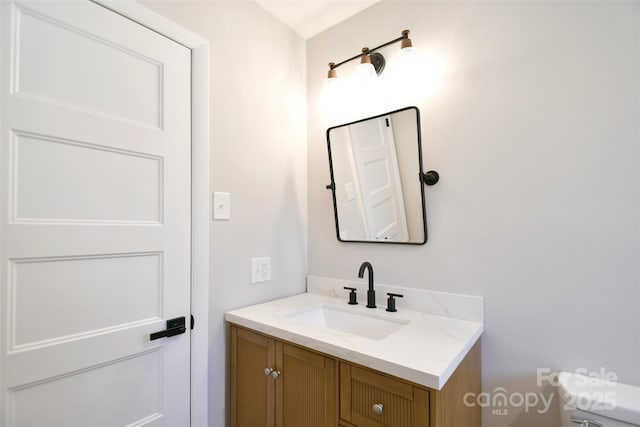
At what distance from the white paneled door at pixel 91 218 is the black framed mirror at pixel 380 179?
784mm

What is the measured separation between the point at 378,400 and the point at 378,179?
0.96 meters

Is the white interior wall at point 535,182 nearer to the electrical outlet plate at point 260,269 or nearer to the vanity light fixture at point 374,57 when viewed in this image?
the vanity light fixture at point 374,57

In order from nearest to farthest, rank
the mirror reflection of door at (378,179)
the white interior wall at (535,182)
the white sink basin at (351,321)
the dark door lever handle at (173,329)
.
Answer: the white interior wall at (535,182), the dark door lever handle at (173,329), the white sink basin at (351,321), the mirror reflection of door at (378,179)

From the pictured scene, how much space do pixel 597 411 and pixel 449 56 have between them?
140cm

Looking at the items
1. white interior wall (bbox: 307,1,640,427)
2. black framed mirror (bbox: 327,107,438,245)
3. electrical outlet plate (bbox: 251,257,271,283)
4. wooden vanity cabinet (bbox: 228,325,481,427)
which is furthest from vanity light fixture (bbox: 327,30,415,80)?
wooden vanity cabinet (bbox: 228,325,481,427)

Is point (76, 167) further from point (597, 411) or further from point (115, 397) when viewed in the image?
point (597, 411)

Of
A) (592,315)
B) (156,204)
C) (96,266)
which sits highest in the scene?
(156,204)

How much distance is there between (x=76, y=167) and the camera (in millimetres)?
975

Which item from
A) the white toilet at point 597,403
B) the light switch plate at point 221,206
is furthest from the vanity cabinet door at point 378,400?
the light switch plate at point 221,206

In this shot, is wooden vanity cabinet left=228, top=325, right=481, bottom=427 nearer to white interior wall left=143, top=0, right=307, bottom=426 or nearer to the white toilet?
white interior wall left=143, top=0, right=307, bottom=426

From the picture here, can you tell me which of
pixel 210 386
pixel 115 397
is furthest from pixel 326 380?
pixel 115 397

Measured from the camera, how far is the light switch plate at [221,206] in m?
1.35

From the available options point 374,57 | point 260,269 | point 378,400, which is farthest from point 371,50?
point 378,400

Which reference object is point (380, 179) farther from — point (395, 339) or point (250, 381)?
point (250, 381)
